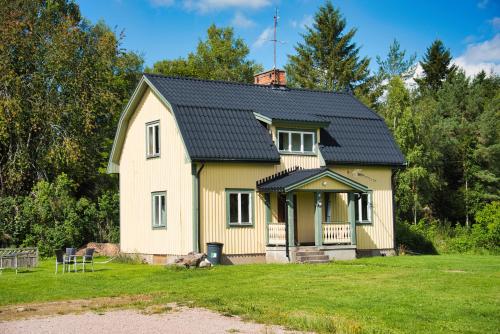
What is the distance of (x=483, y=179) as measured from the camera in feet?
144

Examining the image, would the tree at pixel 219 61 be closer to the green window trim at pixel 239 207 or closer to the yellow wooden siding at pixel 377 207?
the yellow wooden siding at pixel 377 207

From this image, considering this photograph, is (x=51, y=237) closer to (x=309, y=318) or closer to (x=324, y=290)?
(x=324, y=290)

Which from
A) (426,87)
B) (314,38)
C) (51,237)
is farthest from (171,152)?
(426,87)

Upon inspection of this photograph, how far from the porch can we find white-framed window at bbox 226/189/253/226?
632 mm

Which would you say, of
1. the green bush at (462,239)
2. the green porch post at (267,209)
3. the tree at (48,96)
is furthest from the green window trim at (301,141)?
the tree at (48,96)

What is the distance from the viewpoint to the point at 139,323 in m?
11.9

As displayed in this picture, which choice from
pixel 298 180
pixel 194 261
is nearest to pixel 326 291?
pixel 194 261

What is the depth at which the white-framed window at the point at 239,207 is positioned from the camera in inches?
998

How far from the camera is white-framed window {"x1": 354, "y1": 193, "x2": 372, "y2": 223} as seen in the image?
93.6 feet

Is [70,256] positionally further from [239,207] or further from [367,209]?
[367,209]

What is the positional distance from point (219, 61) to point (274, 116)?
35.3 meters

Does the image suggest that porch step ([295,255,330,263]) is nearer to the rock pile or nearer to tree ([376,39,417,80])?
the rock pile

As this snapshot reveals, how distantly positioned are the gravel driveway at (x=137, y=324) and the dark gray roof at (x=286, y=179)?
11.9 metres

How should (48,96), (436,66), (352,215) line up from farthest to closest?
(436,66)
(48,96)
(352,215)
